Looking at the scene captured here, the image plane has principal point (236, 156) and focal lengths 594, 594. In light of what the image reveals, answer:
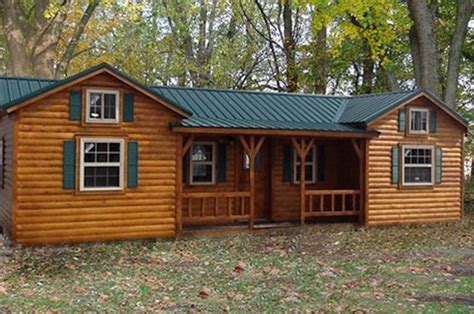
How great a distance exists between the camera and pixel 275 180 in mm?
17453

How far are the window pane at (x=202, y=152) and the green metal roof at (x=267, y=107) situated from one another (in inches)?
40.0

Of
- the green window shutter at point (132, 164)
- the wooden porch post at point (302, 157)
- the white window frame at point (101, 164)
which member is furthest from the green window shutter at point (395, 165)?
the white window frame at point (101, 164)

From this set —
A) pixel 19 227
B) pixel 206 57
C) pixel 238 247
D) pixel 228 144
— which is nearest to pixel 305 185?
pixel 228 144

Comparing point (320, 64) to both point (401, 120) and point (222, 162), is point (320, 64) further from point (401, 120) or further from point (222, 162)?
point (222, 162)

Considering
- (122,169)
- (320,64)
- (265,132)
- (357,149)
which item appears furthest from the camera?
(320,64)

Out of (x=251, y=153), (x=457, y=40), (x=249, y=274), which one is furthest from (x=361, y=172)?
(x=457, y=40)

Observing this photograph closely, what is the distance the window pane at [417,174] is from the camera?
57.3ft

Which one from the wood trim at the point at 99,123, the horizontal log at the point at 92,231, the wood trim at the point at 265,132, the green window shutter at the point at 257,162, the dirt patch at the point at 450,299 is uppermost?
the wood trim at the point at 99,123

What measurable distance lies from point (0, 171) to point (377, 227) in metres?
10.2

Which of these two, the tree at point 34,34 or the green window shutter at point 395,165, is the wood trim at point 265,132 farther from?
the tree at point 34,34

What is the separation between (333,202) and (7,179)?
857 centimetres

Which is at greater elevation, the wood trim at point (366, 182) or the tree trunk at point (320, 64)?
the tree trunk at point (320, 64)

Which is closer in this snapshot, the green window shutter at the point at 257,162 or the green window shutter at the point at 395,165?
the green window shutter at the point at 395,165

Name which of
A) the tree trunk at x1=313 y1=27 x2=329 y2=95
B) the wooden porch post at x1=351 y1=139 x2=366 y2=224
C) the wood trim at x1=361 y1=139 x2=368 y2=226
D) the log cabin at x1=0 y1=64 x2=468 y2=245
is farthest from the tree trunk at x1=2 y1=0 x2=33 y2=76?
the tree trunk at x1=313 y1=27 x2=329 y2=95
